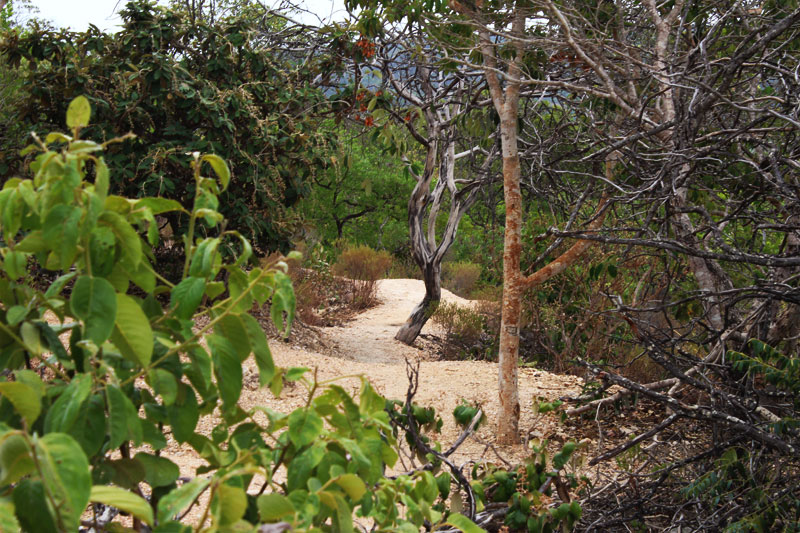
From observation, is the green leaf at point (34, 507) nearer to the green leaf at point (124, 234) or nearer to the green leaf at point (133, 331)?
the green leaf at point (133, 331)

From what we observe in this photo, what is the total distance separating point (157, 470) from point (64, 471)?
371 millimetres

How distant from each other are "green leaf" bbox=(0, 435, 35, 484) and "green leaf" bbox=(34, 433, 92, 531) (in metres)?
0.04

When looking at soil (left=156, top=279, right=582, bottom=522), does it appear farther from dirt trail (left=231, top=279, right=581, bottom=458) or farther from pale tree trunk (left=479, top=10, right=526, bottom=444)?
pale tree trunk (left=479, top=10, right=526, bottom=444)

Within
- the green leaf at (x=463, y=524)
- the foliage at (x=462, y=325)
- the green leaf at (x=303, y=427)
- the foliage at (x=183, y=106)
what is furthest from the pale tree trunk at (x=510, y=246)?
the foliage at (x=462, y=325)

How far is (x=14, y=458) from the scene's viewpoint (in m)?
0.68

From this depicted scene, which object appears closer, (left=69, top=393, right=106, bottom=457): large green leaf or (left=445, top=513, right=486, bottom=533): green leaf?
(left=69, top=393, right=106, bottom=457): large green leaf

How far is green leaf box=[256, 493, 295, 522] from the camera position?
82cm

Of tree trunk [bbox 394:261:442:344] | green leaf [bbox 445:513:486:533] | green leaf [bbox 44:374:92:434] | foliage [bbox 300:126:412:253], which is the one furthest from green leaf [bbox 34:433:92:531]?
foliage [bbox 300:126:412:253]

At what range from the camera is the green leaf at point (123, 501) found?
675mm

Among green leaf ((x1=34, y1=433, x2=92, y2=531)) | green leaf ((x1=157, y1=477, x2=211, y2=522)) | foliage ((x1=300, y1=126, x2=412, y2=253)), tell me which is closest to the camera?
green leaf ((x1=34, y1=433, x2=92, y2=531))

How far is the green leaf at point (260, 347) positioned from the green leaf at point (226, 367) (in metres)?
0.04

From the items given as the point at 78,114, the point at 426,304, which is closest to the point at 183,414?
the point at 78,114

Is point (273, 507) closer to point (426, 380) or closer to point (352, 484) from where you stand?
point (352, 484)

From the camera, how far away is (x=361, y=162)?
16641 mm
